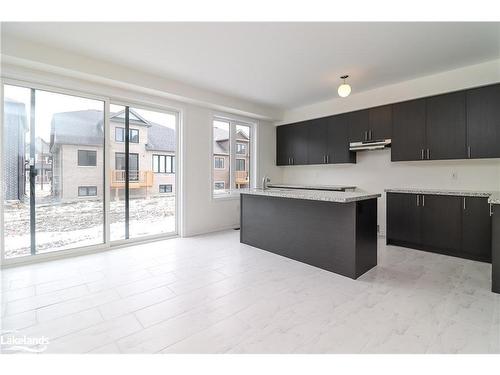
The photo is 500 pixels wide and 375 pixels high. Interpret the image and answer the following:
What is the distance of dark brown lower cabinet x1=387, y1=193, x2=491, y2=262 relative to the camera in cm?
323

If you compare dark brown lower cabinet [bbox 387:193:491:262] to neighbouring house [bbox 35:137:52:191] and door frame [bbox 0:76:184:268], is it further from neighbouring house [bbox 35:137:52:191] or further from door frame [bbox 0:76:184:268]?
neighbouring house [bbox 35:137:52:191]

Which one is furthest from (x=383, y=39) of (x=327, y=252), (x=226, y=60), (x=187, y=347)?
(x=187, y=347)

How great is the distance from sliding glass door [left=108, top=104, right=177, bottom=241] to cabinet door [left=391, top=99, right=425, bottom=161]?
3.90m

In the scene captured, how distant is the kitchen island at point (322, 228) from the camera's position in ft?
9.02

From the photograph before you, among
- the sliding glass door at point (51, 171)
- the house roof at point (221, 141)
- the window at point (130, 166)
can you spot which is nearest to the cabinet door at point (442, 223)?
the house roof at point (221, 141)

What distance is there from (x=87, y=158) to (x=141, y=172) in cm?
83

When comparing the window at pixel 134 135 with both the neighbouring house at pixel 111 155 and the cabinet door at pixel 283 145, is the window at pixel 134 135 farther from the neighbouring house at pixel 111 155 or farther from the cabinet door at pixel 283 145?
the cabinet door at pixel 283 145

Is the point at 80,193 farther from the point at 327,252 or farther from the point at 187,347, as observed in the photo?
the point at 327,252

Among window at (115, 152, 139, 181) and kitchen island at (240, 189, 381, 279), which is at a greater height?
window at (115, 152, 139, 181)

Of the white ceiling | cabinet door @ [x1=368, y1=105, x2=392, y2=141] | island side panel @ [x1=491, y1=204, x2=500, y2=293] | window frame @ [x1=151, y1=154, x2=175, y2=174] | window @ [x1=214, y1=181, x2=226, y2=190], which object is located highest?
the white ceiling

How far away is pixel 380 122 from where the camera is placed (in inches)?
170

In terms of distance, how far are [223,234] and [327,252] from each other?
241 cm

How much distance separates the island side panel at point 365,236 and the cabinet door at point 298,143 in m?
2.76

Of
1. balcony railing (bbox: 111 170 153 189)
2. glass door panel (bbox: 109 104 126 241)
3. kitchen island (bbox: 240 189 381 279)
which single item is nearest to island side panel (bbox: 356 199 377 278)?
kitchen island (bbox: 240 189 381 279)
